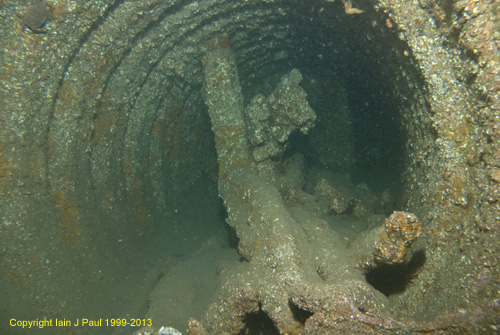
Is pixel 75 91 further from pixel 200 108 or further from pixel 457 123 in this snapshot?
pixel 457 123

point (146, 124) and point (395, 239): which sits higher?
point (146, 124)

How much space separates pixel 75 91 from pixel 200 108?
3.39 meters

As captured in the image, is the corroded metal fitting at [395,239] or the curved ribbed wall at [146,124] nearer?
the corroded metal fitting at [395,239]

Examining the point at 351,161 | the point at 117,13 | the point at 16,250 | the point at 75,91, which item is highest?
the point at 117,13

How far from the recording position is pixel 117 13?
4.09 metres

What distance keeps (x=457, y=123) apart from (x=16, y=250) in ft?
17.2

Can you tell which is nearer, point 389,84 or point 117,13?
point 117,13

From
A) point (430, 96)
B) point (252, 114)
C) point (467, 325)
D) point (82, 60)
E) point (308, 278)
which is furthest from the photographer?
point (252, 114)

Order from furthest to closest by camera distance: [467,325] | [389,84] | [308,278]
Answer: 1. [389,84]
2. [308,278]
3. [467,325]

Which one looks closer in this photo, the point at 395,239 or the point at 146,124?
the point at 395,239

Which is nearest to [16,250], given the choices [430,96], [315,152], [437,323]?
[437,323]

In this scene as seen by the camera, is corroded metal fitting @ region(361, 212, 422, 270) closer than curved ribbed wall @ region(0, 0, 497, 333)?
Yes

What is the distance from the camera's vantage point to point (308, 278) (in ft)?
9.73

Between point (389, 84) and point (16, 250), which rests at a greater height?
point (389, 84)
